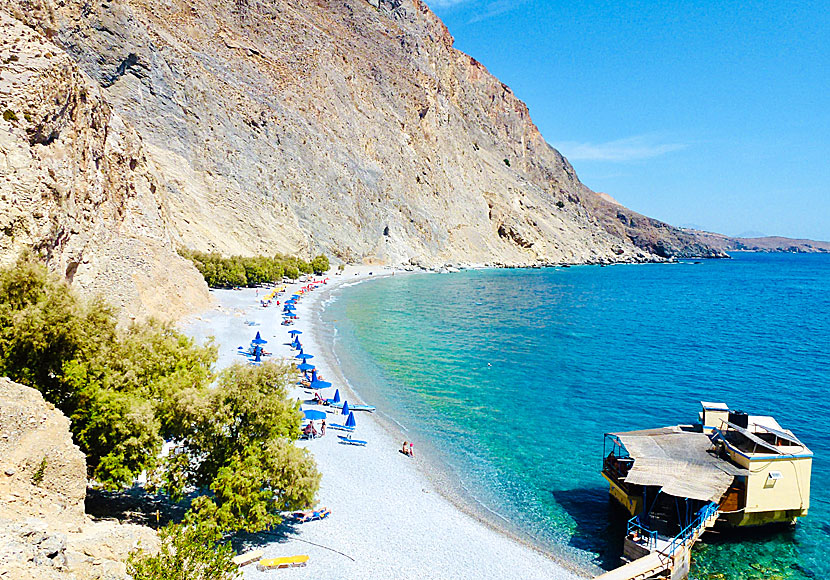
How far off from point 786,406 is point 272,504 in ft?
94.4

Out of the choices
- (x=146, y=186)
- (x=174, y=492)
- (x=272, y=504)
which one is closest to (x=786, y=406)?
(x=272, y=504)

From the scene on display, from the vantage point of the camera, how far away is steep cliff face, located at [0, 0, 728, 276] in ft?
227

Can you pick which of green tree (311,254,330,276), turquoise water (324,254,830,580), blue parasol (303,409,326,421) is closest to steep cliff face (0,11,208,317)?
blue parasol (303,409,326,421)

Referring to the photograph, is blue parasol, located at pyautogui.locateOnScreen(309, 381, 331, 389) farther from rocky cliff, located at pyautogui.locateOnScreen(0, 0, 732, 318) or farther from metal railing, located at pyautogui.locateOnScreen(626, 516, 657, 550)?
metal railing, located at pyautogui.locateOnScreen(626, 516, 657, 550)

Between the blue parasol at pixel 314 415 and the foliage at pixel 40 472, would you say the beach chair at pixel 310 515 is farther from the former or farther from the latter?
the blue parasol at pixel 314 415

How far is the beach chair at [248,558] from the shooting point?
13.2 metres

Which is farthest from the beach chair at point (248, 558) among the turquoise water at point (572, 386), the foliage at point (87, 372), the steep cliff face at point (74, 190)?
the steep cliff face at point (74, 190)

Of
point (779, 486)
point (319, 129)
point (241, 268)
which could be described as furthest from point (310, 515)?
point (319, 129)

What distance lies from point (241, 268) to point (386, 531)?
49.0 m

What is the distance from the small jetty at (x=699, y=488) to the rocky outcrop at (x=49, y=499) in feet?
40.2

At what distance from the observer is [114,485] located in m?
12.7

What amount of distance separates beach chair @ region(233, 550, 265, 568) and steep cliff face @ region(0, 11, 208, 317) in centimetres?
1426

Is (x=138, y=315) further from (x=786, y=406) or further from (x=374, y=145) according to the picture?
(x=374, y=145)

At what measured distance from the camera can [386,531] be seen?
52.5ft
